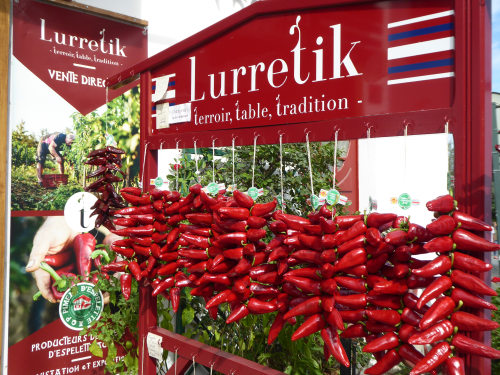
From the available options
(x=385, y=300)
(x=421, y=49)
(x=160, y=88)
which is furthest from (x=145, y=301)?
(x=421, y=49)

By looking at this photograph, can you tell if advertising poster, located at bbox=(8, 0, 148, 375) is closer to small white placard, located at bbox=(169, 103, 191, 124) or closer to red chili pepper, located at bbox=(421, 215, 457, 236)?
small white placard, located at bbox=(169, 103, 191, 124)

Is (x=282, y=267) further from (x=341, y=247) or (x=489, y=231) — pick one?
(x=489, y=231)

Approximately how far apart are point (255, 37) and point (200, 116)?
418 mm

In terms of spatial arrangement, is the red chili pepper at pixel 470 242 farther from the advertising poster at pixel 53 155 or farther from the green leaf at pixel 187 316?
the advertising poster at pixel 53 155

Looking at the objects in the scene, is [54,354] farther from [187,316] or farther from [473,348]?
[473,348]

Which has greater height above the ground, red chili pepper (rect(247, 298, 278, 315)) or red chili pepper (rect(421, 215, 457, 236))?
red chili pepper (rect(421, 215, 457, 236))

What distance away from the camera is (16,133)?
2650 millimetres

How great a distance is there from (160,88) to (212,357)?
125cm

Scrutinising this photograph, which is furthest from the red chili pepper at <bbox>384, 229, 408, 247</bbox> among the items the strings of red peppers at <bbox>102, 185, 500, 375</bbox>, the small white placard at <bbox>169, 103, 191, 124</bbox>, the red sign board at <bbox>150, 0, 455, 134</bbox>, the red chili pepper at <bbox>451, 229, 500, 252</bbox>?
the small white placard at <bbox>169, 103, 191, 124</bbox>

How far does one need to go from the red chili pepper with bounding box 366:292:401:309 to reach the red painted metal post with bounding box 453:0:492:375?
187 mm

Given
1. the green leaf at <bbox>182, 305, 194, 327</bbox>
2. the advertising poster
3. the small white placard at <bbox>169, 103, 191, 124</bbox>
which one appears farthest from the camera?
the advertising poster

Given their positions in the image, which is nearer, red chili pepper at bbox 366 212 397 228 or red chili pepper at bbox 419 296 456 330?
red chili pepper at bbox 419 296 456 330

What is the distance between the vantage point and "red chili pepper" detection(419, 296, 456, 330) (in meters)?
0.92

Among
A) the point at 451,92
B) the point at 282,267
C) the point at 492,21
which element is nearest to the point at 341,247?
the point at 282,267
